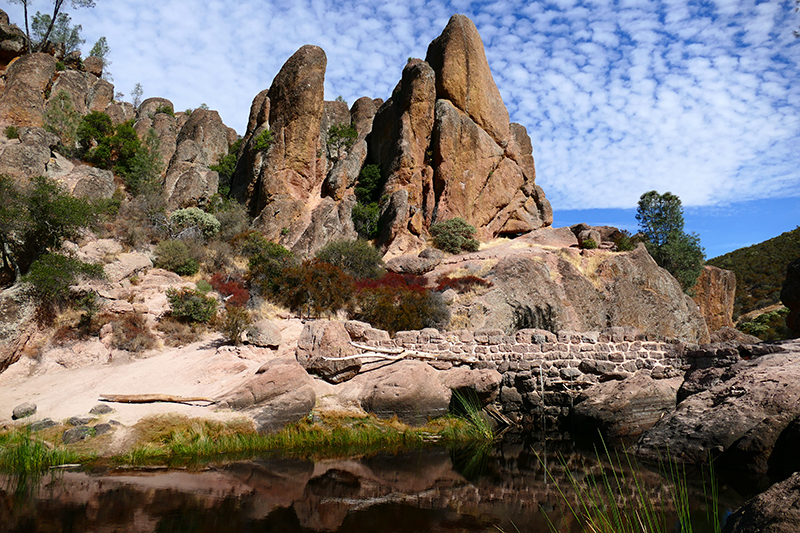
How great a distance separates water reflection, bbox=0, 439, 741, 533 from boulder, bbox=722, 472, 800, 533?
195cm

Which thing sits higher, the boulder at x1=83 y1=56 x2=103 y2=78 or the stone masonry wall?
the boulder at x1=83 y1=56 x2=103 y2=78

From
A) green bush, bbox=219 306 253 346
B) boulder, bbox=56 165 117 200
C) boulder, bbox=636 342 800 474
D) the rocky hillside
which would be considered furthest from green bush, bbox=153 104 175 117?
the rocky hillside

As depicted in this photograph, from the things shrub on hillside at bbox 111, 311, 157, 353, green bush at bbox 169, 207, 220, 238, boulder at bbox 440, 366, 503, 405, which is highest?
green bush at bbox 169, 207, 220, 238

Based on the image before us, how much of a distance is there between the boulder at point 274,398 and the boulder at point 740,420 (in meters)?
6.63

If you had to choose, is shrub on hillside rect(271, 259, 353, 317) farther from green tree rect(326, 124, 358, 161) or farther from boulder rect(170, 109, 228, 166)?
boulder rect(170, 109, 228, 166)

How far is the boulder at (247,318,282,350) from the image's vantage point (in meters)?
12.1

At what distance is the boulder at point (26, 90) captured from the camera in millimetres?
26516

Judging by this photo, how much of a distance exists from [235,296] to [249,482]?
1030cm

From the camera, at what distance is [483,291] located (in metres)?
19.2

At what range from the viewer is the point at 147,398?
9266mm

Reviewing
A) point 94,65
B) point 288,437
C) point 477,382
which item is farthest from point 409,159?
point 94,65

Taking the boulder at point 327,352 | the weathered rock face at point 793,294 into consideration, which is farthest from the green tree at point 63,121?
the weathered rock face at point 793,294

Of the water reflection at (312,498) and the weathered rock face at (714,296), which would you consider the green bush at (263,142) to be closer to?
the water reflection at (312,498)

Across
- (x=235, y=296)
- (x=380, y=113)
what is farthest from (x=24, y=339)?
(x=380, y=113)
